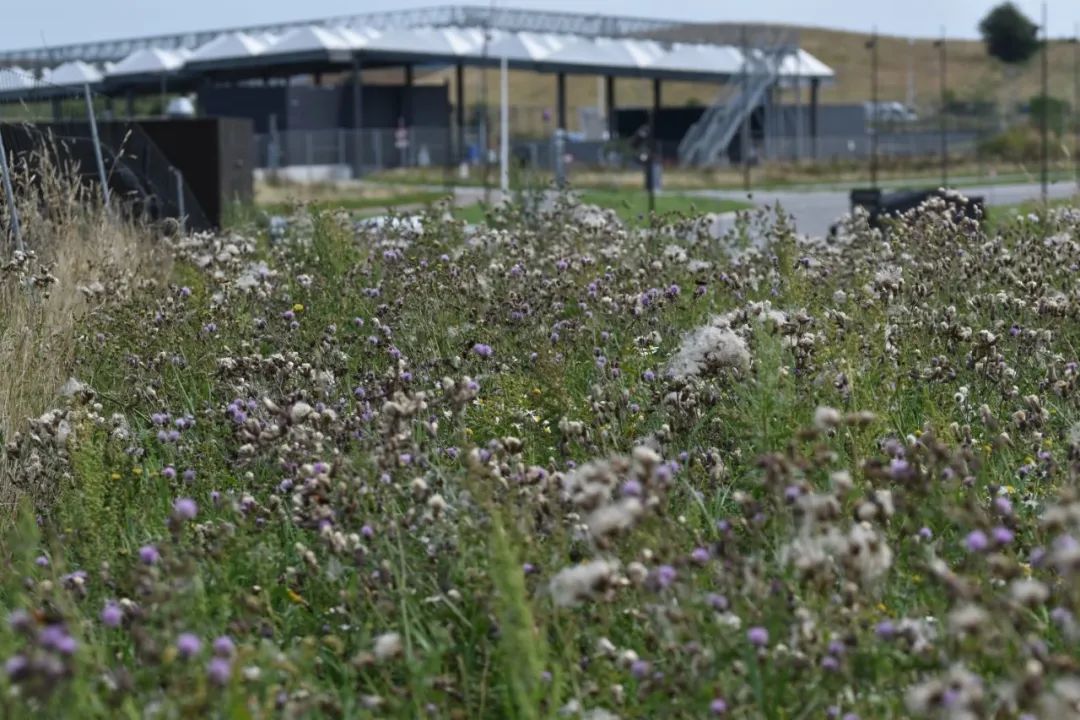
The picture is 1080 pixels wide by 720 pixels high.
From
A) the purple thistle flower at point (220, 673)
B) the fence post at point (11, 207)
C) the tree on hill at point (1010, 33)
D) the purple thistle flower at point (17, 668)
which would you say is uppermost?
the tree on hill at point (1010, 33)

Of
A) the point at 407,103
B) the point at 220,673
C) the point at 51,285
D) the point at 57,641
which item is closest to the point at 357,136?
the point at 407,103

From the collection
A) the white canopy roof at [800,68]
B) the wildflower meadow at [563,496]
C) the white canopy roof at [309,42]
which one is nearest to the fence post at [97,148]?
the wildflower meadow at [563,496]

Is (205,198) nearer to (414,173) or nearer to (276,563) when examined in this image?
(276,563)

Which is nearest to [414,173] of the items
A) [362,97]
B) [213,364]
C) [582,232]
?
[362,97]

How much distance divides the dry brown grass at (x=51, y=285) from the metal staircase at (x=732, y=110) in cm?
4434

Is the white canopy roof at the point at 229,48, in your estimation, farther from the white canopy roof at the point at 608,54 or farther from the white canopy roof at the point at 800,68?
the white canopy roof at the point at 800,68

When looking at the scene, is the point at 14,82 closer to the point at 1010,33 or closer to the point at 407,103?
the point at 407,103

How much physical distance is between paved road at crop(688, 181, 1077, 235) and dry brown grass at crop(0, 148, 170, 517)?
1457 cm

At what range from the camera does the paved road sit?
91.3ft

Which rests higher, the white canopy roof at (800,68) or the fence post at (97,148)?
the white canopy roof at (800,68)

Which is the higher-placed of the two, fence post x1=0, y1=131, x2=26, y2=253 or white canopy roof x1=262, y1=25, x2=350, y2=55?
white canopy roof x1=262, y1=25, x2=350, y2=55

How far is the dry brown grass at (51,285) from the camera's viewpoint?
715 centimetres

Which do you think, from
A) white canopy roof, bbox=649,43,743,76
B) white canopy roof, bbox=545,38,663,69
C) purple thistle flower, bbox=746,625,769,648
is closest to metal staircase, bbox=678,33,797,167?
white canopy roof, bbox=649,43,743,76

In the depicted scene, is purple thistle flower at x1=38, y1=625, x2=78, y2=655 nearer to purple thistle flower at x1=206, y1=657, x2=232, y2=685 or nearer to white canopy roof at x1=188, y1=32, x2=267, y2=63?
purple thistle flower at x1=206, y1=657, x2=232, y2=685
